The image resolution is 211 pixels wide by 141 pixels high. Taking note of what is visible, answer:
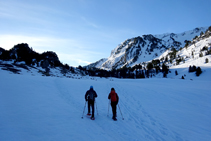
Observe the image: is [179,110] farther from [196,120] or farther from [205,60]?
[205,60]

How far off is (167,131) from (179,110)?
Answer: 5.60 meters

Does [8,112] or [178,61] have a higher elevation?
[178,61]

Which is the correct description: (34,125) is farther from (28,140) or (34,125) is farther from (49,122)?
(28,140)

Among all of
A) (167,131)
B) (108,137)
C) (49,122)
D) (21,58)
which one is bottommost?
(167,131)

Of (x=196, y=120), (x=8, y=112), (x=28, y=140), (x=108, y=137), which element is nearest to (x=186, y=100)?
(x=196, y=120)

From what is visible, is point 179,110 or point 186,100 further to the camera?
point 186,100

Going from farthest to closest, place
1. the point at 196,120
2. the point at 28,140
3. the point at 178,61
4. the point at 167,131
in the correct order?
the point at 178,61, the point at 196,120, the point at 167,131, the point at 28,140

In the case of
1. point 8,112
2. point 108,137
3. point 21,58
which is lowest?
point 108,137

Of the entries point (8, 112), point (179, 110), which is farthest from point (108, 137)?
point (179, 110)

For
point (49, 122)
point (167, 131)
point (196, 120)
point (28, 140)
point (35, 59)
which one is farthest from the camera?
point (35, 59)

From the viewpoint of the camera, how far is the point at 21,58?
95.6 meters

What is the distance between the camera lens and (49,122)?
24.8 ft

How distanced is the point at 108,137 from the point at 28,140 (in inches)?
165

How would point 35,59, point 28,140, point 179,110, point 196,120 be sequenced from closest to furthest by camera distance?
point 28,140, point 196,120, point 179,110, point 35,59
